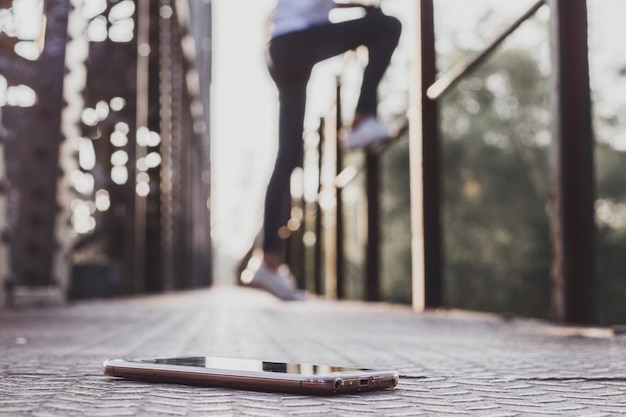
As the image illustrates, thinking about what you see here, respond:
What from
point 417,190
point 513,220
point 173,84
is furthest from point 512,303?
point 417,190

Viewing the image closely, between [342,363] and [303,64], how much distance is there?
6.47ft

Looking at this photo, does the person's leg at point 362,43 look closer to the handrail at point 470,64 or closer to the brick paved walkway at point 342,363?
the handrail at point 470,64

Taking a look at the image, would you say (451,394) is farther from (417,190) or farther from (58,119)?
(58,119)

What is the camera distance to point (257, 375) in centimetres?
76

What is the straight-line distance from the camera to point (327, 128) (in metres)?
6.93

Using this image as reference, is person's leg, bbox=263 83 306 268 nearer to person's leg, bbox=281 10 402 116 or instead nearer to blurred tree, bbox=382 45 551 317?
person's leg, bbox=281 10 402 116

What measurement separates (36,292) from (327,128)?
13.1 ft

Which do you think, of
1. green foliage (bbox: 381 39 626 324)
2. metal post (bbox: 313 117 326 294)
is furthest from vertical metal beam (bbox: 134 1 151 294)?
green foliage (bbox: 381 39 626 324)

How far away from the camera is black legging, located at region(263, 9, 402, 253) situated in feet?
9.55

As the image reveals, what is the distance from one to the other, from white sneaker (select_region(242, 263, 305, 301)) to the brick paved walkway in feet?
4.00

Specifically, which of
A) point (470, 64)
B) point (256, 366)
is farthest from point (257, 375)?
point (470, 64)

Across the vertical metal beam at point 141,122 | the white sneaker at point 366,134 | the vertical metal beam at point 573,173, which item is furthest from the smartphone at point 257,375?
the vertical metal beam at point 141,122

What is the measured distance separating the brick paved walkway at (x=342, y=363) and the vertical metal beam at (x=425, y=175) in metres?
1.10

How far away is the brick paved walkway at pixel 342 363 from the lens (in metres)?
0.69
